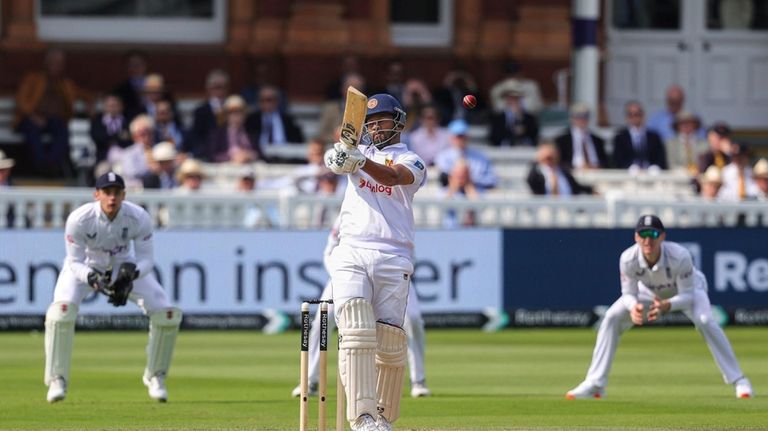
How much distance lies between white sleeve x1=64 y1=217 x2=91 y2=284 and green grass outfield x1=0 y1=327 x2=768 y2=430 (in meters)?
0.88

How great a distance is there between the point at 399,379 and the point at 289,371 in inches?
195

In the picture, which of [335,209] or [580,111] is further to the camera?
[580,111]

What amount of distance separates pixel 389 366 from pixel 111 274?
3.41 m

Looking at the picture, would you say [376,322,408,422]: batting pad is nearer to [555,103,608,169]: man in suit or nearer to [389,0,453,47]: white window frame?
[555,103,608,169]: man in suit

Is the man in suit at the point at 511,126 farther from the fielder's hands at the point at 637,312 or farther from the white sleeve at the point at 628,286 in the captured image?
the fielder's hands at the point at 637,312

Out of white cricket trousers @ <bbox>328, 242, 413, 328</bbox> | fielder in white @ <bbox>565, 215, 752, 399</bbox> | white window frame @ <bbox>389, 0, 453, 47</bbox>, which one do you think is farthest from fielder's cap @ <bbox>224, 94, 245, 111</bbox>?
white cricket trousers @ <bbox>328, 242, 413, 328</bbox>

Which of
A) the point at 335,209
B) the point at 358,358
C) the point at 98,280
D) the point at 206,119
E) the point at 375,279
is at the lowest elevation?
the point at 358,358

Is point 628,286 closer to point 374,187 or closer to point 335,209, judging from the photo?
point 374,187

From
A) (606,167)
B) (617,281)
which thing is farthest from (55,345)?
(606,167)

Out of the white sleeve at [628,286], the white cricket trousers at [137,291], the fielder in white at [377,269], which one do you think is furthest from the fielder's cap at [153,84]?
the fielder in white at [377,269]

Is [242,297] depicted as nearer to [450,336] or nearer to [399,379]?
[450,336]

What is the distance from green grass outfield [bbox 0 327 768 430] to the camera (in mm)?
11211

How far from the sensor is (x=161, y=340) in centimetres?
1248

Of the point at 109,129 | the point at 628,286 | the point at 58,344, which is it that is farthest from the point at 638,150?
the point at 58,344
